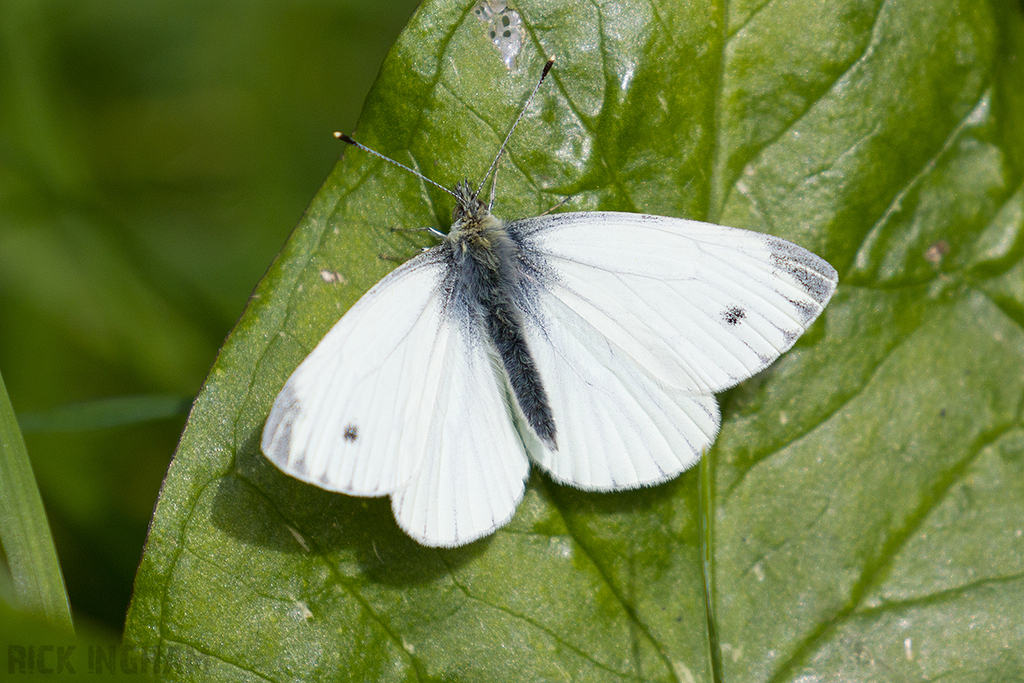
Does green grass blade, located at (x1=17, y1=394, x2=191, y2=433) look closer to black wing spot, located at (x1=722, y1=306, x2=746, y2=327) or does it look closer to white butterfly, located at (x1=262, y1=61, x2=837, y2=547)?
white butterfly, located at (x1=262, y1=61, x2=837, y2=547)

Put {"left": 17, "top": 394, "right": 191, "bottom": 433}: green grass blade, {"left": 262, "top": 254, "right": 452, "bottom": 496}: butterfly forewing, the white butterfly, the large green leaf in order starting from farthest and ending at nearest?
1. {"left": 17, "top": 394, "right": 191, "bottom": 433}: green grass blade
2. the large green leaf
3. the white butterfly
4. {"left": 262, "top": 254, "right": 452, "bottom": 496}: butterfly forewing

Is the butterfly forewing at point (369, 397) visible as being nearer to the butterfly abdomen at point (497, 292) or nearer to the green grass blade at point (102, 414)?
the butterfly abdomen at point (497, 292)

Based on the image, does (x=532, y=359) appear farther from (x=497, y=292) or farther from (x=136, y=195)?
(x=136, y=195)

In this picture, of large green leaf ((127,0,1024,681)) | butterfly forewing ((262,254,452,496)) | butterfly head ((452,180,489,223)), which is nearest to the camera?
butterfly forewing ((262,254,452,496))

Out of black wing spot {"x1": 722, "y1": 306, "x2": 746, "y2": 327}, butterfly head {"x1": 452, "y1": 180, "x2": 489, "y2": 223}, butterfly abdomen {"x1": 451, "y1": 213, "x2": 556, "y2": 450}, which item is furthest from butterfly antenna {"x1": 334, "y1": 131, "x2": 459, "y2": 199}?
black wing spot {"x1": 722, "y1": 306, "x2": 746, "y2": 327}

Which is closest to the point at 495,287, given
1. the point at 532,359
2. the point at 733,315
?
the point at 532,359

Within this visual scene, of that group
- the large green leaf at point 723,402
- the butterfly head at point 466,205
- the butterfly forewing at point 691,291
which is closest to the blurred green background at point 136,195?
the large green leaf at point 723,402

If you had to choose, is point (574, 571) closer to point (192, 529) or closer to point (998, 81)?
point (192, 529)
